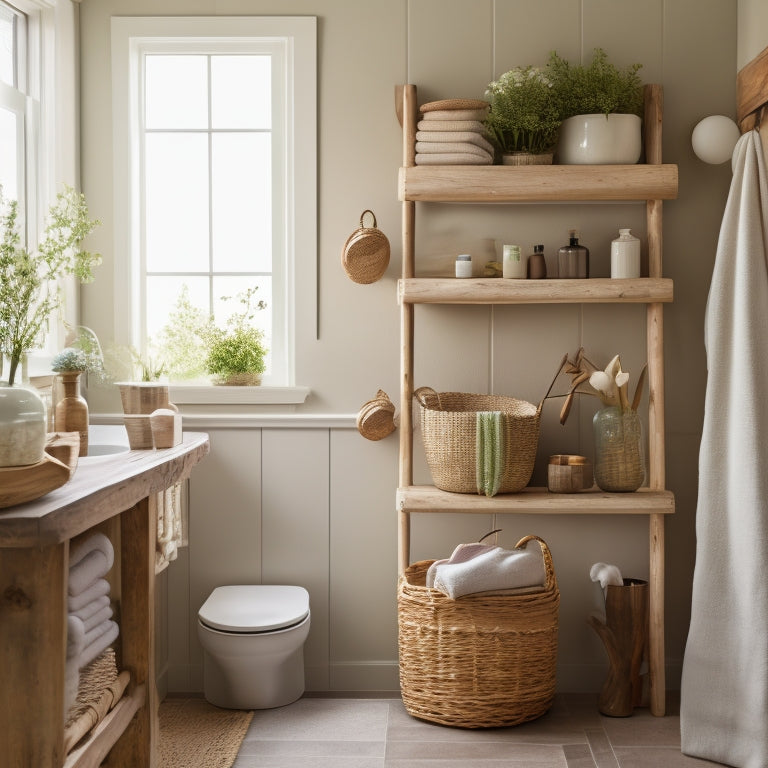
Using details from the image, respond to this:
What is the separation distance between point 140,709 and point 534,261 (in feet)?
5.76

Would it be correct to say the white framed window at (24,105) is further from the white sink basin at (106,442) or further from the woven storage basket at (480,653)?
the woven storage basket at (480,653)

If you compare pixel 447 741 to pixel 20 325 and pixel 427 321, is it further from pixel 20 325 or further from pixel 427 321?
pixel 20 325

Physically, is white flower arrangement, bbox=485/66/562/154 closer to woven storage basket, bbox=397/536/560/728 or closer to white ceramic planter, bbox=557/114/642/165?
white ceramic planter, bbox=557/114/642/165

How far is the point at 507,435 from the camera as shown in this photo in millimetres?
2660

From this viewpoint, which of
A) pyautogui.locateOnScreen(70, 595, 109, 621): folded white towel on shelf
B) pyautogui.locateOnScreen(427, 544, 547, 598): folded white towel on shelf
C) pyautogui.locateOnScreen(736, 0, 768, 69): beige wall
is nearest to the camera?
pyautogui.locateOnScreen(70, 595, 109, 621): folded white towel on shelf

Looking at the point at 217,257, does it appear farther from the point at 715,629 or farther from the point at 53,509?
the point at 715,629

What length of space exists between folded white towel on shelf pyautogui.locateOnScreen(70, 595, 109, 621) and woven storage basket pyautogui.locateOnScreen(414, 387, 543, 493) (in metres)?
1.20

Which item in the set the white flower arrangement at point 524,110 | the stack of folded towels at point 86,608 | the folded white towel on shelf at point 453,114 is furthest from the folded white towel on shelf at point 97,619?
the white flower arrangement at point 524,110

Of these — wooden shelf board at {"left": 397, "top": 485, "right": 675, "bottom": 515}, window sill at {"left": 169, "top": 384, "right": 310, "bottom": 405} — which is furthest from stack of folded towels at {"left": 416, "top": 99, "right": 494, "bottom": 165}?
wooden shelf board at {"left": 397, "top": 485, "right": 675, "bottom": 515}

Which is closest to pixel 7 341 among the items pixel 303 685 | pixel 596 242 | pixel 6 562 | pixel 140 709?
pixel 6 562

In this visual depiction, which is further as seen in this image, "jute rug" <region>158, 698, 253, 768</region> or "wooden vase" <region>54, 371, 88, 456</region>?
"jute rug" <region>158, 698, 253, 768</region>

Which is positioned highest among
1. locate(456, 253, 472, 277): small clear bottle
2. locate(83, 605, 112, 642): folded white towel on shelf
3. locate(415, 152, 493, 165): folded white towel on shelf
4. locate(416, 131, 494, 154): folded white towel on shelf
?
locate(416, 131, 494, 154): folded white towel on shelf

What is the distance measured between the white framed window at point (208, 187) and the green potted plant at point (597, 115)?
90 centimetres

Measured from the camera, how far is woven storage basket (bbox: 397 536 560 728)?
8.50ft
